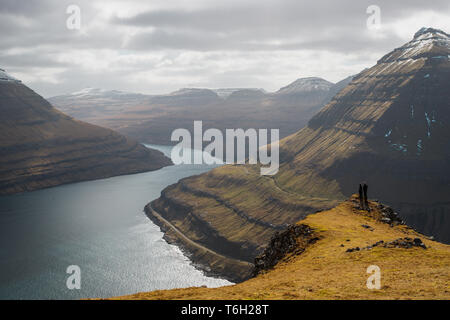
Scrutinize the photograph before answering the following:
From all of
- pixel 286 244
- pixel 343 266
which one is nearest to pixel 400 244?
pixel 343 266

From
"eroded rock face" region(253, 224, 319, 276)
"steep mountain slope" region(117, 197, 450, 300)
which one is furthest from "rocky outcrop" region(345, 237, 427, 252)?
"eroded rock face" region(253, 224, 319, 276)

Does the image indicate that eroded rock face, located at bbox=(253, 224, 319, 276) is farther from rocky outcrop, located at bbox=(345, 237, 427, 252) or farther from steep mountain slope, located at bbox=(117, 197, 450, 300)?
rocky outcrop, located at bbox=(345, 237, 427, 252)

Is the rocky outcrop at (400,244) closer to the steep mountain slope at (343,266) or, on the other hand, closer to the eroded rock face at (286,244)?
the steep mountain slope at (343,266)

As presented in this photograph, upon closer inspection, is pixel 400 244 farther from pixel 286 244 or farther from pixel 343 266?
pixel 286 244
